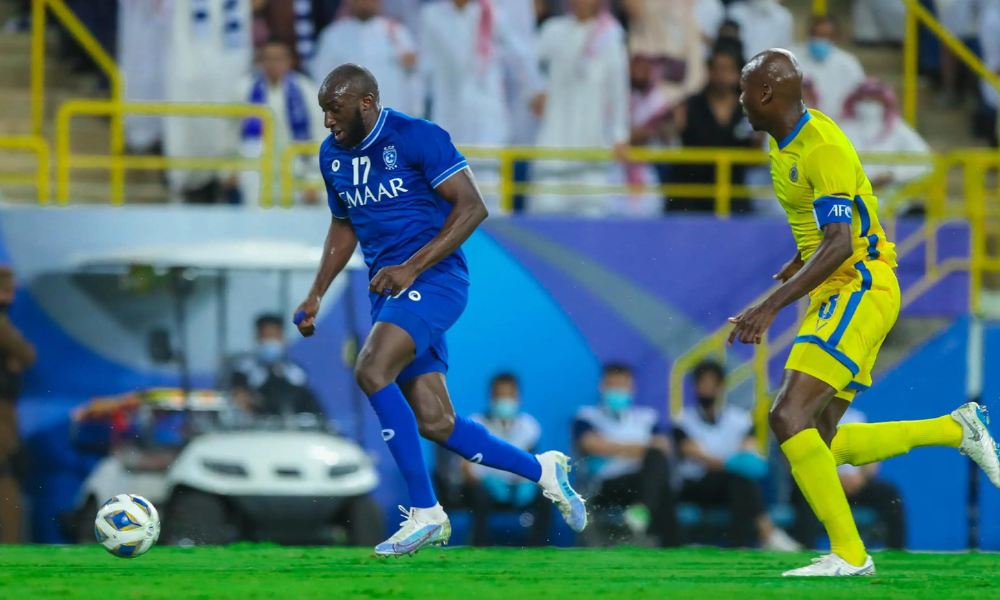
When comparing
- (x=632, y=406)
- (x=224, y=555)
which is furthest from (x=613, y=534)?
(x=224, y=555)

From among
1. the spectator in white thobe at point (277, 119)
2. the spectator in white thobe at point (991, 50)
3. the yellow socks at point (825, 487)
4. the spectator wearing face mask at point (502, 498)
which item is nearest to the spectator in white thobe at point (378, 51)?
the spectator in white thobe at point (277, 119)

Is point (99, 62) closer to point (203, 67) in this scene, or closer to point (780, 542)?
point (203, 67)

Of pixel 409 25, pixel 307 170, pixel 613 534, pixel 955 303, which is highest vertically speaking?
pixel 409 25

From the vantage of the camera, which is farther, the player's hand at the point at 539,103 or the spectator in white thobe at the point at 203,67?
the player's hand at the point at 539,103

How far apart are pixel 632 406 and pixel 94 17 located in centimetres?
585

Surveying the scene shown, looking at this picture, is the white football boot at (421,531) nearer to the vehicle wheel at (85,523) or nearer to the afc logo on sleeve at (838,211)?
the afc logo on sleeve at (838,211)

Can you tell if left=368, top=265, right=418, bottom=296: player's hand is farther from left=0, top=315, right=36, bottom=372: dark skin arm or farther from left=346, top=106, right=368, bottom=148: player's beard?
left=0, top=315, right=36, bottom=372: dark skin arm

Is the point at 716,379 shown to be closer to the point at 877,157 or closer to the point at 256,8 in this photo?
the point at 877,157

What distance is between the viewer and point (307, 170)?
12859mm

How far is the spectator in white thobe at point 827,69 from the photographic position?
44.2 feet

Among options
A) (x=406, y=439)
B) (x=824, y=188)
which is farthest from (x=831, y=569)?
(x=406, y=439)

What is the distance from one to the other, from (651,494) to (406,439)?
5001mm

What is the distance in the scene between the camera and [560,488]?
7852 millimetres

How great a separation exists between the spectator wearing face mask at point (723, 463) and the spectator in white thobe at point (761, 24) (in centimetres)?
300
